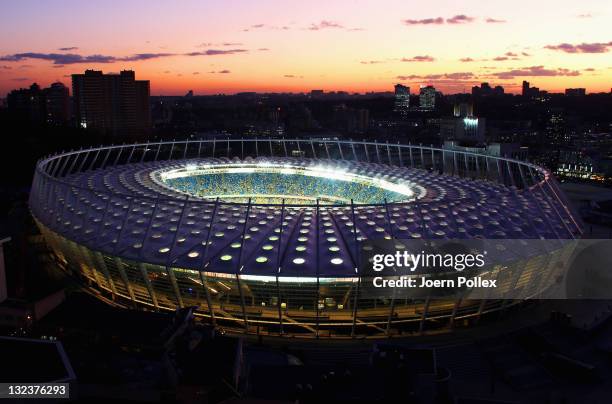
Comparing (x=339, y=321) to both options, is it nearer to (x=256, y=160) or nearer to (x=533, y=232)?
(x=533, y=232)

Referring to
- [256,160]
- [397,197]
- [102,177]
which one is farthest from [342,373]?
[256,160]

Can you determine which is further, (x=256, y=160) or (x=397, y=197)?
(x=256, y=160)

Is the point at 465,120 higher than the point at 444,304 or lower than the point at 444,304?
higher

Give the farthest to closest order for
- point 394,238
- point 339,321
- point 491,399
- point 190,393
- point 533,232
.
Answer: point 533,232
point 394,238
point 339,321
point 491,399
point 190,393

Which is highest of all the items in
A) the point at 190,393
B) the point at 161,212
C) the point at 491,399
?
the point at 161,212

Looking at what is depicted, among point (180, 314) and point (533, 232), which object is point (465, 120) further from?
point (180, 314)

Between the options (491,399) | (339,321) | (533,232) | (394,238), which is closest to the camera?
(491,399)

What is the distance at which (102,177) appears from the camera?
6041cm

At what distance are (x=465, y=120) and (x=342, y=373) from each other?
514ft

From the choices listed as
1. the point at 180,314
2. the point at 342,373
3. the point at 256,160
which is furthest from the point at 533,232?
the point at 256,160

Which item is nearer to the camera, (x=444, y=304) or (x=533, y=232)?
(x=444, y=304)

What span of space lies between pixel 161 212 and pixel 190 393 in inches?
989

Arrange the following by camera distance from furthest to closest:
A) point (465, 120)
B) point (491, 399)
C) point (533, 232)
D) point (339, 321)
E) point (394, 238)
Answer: point (465, 120) < point (533, 232) < point (394, 238) < point (339, 321) < point (491, 399)

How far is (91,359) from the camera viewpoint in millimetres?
21312
